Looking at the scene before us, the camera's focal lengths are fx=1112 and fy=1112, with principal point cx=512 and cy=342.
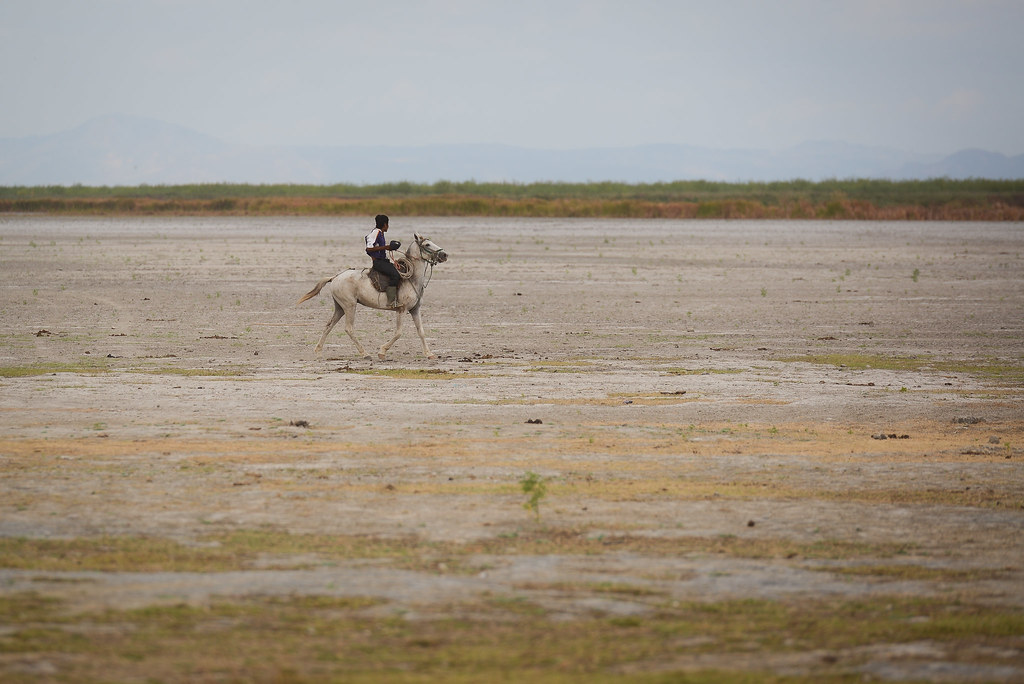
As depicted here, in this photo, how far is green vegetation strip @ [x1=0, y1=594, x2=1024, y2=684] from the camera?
5.78 m

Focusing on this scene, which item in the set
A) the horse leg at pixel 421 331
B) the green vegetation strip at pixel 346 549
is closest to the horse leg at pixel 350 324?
the horse leg at pixel 421 331

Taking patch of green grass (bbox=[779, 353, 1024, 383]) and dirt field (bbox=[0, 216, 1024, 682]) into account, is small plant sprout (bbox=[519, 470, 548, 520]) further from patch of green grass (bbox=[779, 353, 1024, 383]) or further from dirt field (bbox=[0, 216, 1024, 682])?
patch of green grass (bbox=[779, 353, 1024, 383])

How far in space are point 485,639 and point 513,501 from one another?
276cm

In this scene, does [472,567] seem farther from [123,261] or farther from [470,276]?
[123,261]

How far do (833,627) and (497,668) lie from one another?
2.02 m

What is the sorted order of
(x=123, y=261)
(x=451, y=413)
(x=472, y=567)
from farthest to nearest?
(x=123, y=261), (x=451, y=413), (x=472, y=567)

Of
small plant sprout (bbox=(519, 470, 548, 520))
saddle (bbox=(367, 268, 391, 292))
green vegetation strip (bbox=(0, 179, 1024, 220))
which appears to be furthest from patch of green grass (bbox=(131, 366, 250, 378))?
green vegetation strip (bbox=(0, 179, 1024, 220))

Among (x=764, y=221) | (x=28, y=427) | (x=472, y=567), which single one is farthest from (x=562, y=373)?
(x=764, y=221)

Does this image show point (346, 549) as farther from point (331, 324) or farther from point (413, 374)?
point (331, 324)

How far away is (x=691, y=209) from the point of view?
3282 inches

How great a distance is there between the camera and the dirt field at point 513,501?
6137mm

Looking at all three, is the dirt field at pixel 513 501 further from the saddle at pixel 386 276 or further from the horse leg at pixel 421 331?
the saddle at pixel 386 276

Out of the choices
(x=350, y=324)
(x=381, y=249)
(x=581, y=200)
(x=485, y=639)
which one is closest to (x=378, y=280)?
(x=381, y=249)

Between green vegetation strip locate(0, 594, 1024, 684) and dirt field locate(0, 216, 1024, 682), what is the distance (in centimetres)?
2
